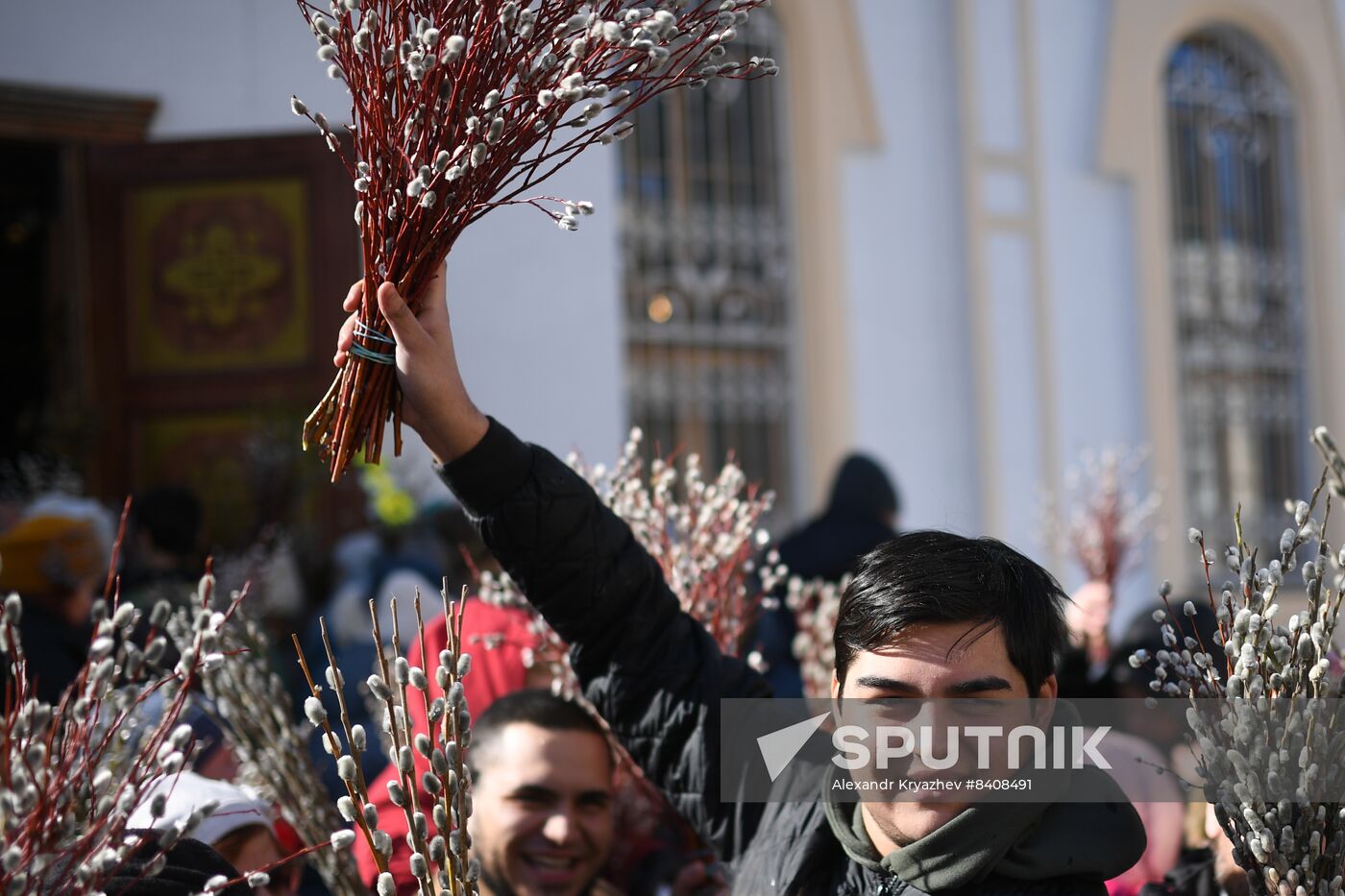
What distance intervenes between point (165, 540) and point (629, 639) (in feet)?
7.36

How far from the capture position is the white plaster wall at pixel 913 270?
7.70m

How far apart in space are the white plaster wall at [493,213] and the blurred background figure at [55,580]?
7.83 ft

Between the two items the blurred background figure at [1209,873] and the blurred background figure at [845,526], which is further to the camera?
the blurred background figure at [845,526]

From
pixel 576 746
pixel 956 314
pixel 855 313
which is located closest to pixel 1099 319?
pixel 956 314

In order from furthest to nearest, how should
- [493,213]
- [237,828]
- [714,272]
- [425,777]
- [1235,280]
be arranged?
1. [1235,280]
2. [714,272]
3. [493,213]
4. [237,828]
5. [425,777]

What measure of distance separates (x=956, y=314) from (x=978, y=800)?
21.4ft

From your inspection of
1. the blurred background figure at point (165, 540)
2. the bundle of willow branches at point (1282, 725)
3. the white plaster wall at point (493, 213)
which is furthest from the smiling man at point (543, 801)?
A: the white plaster wall at point (493, 213)

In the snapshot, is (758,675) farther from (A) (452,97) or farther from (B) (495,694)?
(A) (452,97)

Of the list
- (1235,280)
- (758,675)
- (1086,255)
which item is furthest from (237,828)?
(1235,280)

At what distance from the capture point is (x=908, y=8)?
7.92 metres

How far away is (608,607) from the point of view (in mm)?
2016

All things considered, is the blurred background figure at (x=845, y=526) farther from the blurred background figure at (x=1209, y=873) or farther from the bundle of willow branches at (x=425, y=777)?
the bundle of willow branches at (x=425, y=777)

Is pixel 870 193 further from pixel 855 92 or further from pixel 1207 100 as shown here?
pixel 1207 100

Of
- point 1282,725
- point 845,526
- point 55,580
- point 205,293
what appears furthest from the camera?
point 205,293
